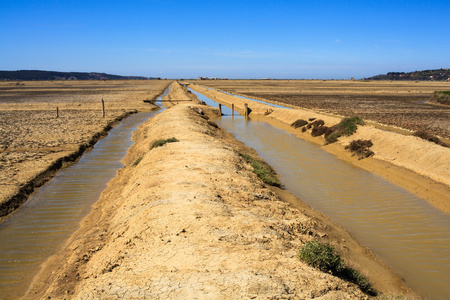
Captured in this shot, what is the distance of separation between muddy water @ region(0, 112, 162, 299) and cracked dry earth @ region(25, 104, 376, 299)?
12.9 inches

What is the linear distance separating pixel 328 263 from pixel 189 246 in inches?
78.4

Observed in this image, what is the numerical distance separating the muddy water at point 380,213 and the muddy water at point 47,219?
608 cm

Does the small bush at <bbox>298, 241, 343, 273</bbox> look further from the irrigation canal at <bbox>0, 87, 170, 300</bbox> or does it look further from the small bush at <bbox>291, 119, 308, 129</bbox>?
the small bush at <bbox>291, 119, 308, 129</bbox>

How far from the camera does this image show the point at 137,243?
562 centimetres

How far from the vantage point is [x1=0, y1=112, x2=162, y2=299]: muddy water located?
6.29m

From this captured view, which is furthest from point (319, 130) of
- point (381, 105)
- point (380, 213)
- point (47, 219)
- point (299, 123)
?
point (381, 105)

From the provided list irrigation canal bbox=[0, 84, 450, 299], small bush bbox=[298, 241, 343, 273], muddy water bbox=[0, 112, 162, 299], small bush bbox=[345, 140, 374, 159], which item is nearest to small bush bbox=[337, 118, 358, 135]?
small bush bbox=[345, 140, 374, 159]

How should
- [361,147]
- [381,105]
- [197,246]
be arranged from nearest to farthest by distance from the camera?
[197,246] → [361,147] → [381,105]

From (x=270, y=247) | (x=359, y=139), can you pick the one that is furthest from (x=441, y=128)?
(x=270, y=247)

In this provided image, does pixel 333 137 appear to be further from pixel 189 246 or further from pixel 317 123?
pixel 189 246

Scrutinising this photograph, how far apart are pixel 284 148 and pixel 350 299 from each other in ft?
45.5

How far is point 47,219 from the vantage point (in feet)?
28.0

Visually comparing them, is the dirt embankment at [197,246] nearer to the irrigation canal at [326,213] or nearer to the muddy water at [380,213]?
the irrigation canal at [326,213]

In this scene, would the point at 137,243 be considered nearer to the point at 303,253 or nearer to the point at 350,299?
the point at 303,253
